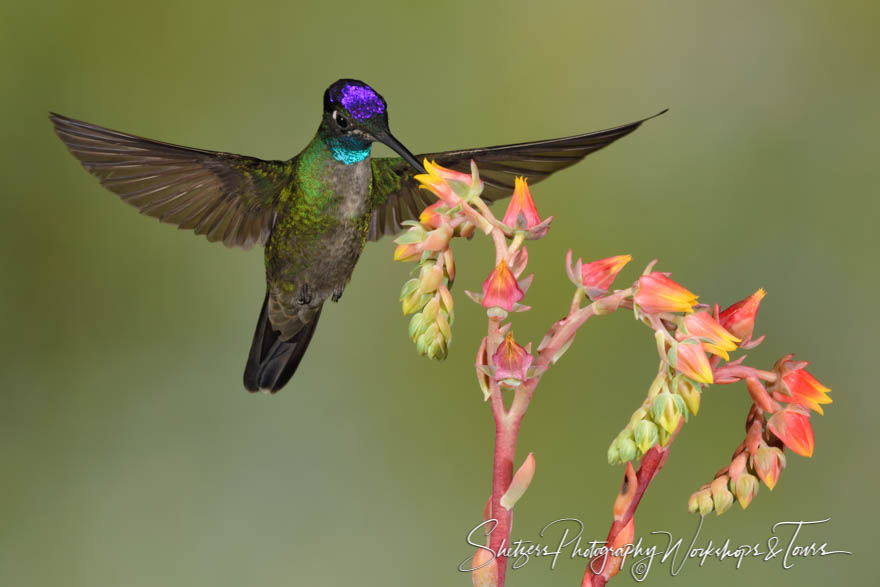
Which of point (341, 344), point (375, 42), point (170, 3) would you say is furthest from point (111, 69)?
point (341, 344)

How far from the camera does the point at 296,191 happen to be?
1108 millimetres

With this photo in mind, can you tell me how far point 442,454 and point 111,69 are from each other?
1.05 m

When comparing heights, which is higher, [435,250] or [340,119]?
[340,119]

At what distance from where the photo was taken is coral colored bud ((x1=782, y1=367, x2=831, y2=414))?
1.89 ft

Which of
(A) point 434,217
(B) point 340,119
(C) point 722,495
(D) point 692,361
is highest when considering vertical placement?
(B) point 340,119

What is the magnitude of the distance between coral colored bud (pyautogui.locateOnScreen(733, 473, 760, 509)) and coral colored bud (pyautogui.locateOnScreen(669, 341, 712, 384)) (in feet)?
0.33

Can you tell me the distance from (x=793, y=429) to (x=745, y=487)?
48 millimetres

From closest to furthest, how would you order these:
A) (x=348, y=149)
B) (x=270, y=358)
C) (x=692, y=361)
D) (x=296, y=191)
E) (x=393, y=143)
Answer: (x=692, y=361) → (x=393, y=143) → (x=348, y=149) → (x=296, y=191) → (x=270, y=358)

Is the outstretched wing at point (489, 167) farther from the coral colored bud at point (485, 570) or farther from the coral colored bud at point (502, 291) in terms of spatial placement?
the coral colored bud at point (485, 570)

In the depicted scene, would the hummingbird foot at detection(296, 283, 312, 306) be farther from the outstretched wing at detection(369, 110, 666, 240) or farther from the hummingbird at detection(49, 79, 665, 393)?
the outstretched wing at detection(369, 110, 666, 240)

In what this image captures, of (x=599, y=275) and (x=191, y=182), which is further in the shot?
(x=191, y=182)

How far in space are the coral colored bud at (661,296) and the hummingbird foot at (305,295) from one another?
67 cm

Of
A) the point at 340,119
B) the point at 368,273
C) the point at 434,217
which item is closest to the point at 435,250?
the point at 434,217

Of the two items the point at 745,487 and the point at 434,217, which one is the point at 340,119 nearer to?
the point at 434,217
